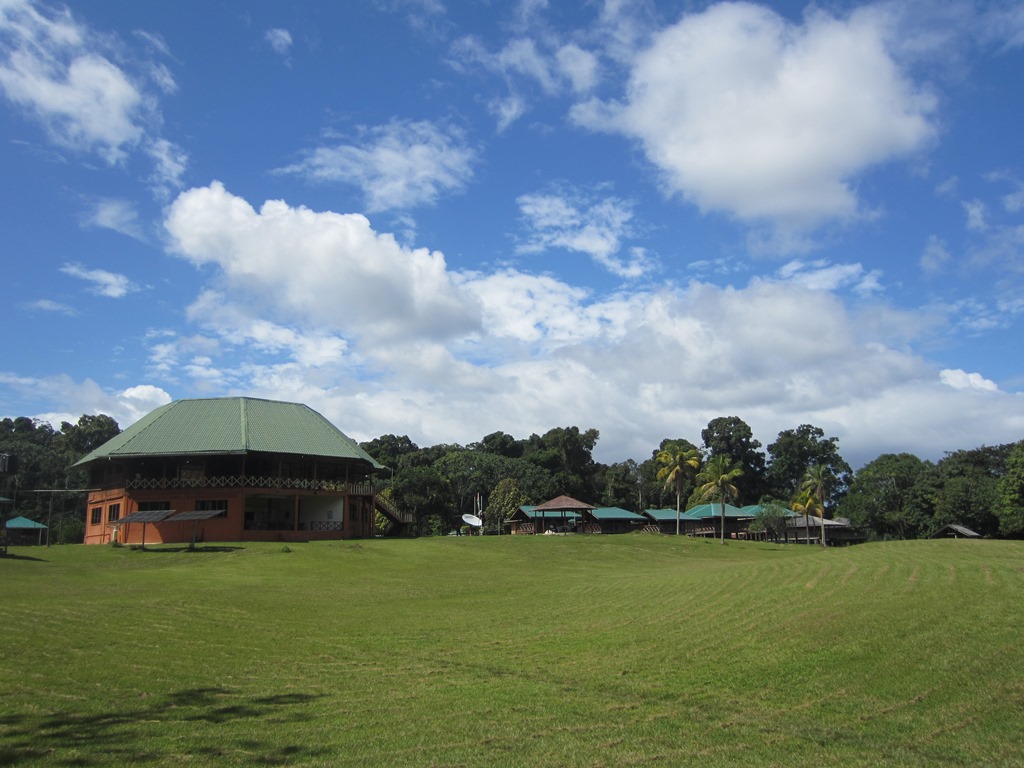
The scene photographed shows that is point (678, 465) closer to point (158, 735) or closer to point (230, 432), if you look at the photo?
point (230, 432)

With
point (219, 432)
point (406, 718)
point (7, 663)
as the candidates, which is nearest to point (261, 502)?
point (219, 432)

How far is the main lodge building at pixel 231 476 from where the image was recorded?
2020 inches

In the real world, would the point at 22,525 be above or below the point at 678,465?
below

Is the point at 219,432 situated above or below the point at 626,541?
above

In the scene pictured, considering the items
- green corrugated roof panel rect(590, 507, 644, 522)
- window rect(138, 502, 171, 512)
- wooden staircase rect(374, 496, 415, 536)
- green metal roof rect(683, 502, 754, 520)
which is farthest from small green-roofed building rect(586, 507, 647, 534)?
window rect(138, 502, 171, 512)

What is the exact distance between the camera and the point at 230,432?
5438cm

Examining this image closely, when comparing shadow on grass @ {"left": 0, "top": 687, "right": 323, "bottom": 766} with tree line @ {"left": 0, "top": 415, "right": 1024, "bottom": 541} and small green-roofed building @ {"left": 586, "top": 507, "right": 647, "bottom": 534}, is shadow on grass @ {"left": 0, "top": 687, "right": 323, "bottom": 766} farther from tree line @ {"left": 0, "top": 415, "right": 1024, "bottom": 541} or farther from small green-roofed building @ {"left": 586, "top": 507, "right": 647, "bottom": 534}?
small green-roofed building @ {"left": 586, "top": 507, "right": 647, "bottom": 534}

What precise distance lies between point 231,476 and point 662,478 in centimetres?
4277

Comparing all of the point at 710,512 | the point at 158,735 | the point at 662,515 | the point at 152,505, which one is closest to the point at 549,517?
the point at 662,515

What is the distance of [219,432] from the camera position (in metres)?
54.5

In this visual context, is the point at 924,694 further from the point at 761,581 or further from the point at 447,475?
the point at 447,475

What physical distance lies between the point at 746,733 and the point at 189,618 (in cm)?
1381

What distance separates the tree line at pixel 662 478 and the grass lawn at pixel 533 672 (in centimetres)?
4329

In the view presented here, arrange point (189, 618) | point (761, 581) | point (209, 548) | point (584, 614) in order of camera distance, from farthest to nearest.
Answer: point (209, 548) < point (761, 581) < point (584, 614) < point (189, 618)
